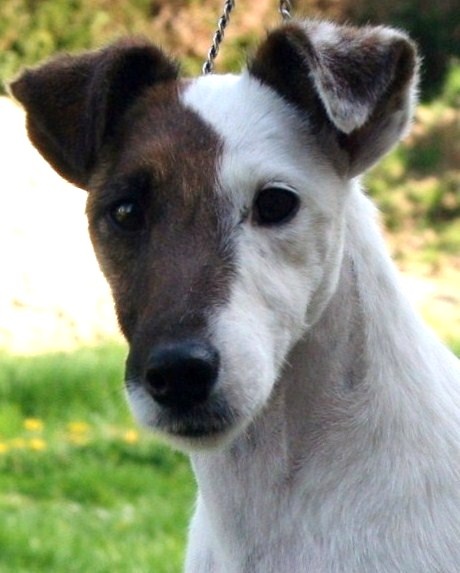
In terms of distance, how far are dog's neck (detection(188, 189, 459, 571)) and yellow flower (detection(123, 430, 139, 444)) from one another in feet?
14.1

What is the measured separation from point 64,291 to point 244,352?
9619mm

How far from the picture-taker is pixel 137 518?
23.5ft

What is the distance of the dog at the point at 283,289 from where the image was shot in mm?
3607

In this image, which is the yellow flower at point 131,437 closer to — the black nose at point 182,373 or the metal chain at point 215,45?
the metal chain at point 215,45

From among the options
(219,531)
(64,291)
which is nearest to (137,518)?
(219,531)

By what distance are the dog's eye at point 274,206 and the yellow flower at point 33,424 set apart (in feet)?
16.8

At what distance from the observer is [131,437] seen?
326 inches

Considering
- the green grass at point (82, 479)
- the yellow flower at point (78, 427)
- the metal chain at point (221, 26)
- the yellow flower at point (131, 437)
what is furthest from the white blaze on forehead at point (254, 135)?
the yellow flower at point (78, 427)

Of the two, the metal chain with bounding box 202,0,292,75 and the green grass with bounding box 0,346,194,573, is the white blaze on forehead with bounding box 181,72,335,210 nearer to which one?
the metal chain with bounding box 202,0,292,75

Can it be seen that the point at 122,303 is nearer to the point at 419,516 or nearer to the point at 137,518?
the point at 419,516

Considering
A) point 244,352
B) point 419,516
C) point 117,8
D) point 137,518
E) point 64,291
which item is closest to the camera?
point 244,352

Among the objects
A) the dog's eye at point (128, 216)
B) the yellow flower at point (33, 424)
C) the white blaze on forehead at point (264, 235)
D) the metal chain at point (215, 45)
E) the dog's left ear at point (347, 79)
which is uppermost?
the dog's left ear at point (347, 79)

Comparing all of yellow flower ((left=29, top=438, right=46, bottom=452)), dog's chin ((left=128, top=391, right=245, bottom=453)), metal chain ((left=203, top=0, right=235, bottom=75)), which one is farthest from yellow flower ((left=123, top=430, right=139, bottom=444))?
dog's chin ((left=128, top=391, right=245, bottom=453))

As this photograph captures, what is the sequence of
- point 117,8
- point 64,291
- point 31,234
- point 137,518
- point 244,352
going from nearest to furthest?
point 244,352, point 137,518, point 64,291, point 31,234, point 117,8
